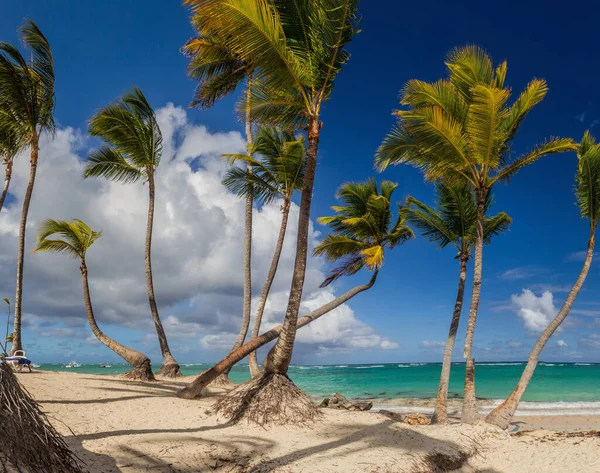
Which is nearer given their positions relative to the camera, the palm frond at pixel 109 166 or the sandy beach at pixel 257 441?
the sandy beach at pixel 257 441

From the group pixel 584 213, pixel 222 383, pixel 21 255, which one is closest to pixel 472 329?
pixel 584 213

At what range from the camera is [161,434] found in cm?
732

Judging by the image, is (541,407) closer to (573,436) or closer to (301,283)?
(573,436)

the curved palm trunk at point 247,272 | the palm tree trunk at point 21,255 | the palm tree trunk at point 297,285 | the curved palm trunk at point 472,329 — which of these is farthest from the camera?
the curved palm trunk at point 247,272

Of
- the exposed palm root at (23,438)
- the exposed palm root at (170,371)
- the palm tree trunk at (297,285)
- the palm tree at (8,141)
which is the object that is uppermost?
the palm tree at (8,141)

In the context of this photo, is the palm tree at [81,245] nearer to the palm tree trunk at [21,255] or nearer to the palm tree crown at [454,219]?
the palm tree trunk at [21,255]

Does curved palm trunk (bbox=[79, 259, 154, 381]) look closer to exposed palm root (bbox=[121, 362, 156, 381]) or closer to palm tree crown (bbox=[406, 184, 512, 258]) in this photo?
exposed palm root (bbox=[121, 362, 156, 381])

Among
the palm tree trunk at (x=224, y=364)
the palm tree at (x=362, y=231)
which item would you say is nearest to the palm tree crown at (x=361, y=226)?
the palm tree at (x=362, y=231)

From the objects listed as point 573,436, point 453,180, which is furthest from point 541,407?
point 453,180

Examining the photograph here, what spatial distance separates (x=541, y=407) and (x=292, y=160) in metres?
17.8

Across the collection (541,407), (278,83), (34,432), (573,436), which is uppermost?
(278,83)

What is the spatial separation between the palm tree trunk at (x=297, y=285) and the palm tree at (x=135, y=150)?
820 cm

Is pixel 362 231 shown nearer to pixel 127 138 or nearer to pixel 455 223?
pixel 455 223

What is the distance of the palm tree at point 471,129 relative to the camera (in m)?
10.4
